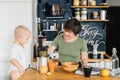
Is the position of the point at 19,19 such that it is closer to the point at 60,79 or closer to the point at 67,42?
the point at 67,42

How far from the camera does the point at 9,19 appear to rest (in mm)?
3697

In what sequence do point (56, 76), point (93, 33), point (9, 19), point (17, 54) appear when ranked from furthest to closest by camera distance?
point (93, 33), point (9, 19), point (17, 54), point (56, 76)

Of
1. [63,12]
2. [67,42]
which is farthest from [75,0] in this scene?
[67,42]

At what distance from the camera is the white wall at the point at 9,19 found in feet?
12.0

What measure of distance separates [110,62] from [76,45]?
53 cm

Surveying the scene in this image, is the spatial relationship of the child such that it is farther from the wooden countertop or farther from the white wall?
the white wall

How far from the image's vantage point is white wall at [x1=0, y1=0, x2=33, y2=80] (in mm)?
3664

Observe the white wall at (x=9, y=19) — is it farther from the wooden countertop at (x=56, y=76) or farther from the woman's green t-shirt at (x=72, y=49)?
the wooden countertop at (x=56, y=76)

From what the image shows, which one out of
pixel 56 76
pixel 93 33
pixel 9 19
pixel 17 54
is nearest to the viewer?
pixel 56 76

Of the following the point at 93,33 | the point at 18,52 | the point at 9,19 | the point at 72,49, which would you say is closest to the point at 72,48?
the point at 72,49

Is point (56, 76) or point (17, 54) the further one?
point (17, 54)

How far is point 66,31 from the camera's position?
2863mm

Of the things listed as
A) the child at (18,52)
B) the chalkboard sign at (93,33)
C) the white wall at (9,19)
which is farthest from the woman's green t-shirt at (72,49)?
the chalkboard sign at (93,33)

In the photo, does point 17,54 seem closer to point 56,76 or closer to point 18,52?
point 18,52
